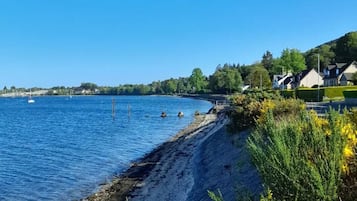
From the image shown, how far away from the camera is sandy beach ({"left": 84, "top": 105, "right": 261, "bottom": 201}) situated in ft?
45.8

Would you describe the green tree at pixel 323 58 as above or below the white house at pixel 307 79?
above

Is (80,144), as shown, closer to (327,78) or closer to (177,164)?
(177,164)

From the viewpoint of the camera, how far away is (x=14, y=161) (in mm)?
29531

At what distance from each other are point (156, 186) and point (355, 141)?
1327cm

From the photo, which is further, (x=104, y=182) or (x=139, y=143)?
(x=139, y=143)

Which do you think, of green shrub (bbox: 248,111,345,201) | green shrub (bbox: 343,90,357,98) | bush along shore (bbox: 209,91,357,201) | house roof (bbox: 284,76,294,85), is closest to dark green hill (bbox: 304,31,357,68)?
house roof (bbox: 284,76,294,85)

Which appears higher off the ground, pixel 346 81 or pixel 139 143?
pixel 346 81

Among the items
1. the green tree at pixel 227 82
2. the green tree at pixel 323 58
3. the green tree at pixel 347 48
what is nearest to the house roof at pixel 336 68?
the green tree at pixel 347 48

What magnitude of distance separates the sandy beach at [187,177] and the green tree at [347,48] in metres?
110

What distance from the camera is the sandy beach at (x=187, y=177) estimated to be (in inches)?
549

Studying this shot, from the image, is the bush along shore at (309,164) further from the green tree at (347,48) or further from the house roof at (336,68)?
the green tree at (347,48)

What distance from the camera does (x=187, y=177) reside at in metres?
19.5

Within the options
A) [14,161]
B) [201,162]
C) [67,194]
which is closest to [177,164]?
[201,162]

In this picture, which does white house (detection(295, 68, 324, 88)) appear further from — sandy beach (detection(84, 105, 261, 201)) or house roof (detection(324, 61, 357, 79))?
sandy beach (detection(84, 105, 261, 201))
